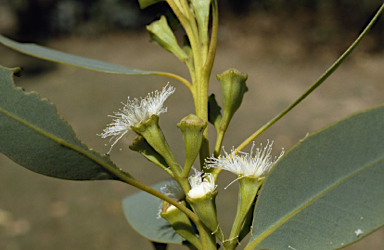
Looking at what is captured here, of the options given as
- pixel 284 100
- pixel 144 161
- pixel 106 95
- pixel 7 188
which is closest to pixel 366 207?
pixel 144 161

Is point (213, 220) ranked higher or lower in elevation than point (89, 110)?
higher

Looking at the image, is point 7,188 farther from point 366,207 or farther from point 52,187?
point 366,207

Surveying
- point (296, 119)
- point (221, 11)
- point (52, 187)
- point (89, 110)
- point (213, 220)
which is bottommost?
point (296, 119)

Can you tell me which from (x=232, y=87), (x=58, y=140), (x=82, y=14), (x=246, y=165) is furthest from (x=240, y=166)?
(x=82, y=14)

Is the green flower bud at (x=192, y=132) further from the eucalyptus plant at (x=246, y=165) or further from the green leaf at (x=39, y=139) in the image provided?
the green leaf at (x=39, y=139)

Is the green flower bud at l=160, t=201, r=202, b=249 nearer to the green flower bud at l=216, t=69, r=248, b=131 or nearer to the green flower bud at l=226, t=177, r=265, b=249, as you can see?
the green flower bud at l=226, t=177, r=265, b=249

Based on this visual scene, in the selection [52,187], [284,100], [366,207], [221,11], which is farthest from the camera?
[221,11]

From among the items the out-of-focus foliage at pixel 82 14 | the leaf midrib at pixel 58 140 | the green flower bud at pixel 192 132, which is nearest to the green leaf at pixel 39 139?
the leaf midrib at pixel 58 140
